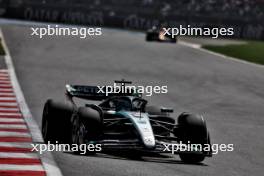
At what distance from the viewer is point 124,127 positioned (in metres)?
12.8

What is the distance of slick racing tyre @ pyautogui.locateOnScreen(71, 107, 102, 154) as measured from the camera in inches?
476

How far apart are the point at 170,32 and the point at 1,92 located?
1179 inches

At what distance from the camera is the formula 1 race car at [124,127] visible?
12.0 meters

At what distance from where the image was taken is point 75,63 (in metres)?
31.3

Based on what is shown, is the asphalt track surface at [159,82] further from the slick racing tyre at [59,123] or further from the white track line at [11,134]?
the white track line at [11,134]

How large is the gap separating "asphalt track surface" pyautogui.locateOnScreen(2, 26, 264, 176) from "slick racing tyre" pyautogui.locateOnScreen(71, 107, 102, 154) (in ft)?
1.38

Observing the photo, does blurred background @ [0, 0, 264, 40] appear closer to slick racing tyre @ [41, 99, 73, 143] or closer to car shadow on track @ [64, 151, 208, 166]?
slick racing tyre @ [41, 99, 73, 143]

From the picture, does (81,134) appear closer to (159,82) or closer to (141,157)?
(141,157)

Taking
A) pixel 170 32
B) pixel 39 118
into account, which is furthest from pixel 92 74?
pixel 170 32

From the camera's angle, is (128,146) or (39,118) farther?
(39,118)

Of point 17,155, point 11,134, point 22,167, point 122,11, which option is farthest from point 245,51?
point 22,167

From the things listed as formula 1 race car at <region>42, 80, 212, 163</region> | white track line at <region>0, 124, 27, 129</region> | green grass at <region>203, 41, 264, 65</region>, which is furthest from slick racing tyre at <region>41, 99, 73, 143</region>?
green grass at <region>203, 41, 264, 65</region>

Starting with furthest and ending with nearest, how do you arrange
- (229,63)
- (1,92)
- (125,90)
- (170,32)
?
(170,32), (229,63), (1,92), (125,90)

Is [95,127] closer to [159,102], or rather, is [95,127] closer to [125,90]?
[125,90]
